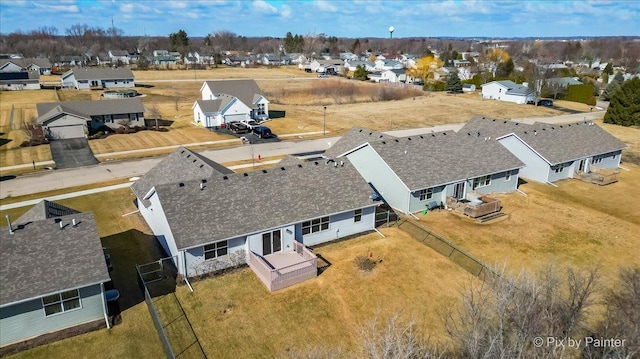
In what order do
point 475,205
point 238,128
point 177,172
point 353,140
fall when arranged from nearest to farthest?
point 177,172
point 475,205
point 353,140
point 238,128

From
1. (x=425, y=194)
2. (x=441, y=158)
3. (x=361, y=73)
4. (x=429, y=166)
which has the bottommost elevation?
(x=425, y=194)

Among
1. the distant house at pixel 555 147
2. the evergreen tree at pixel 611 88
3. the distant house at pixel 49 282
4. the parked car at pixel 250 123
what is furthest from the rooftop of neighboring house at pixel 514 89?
the distant house at pixel 49 282

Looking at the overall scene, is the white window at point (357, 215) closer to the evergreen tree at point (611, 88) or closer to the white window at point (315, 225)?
the white window at point (315, 225)

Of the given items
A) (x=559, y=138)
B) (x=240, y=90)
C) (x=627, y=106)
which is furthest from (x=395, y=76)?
(x=559, y=138)

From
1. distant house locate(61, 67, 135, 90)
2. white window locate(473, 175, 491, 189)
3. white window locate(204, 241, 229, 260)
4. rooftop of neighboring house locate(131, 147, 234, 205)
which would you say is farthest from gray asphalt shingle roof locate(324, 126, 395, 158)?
distant house locate(61, 67, 135, 90)

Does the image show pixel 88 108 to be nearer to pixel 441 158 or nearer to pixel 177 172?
pixel 177 172
